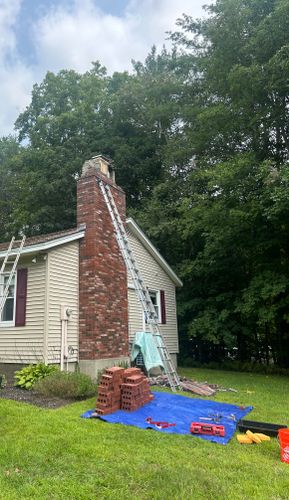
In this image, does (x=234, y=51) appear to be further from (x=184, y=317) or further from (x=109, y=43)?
(x=184, y=317)

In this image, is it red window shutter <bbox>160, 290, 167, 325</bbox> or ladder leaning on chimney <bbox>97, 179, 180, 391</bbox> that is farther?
red window shutter <bbox>160, 290, 167, 325</bbox>

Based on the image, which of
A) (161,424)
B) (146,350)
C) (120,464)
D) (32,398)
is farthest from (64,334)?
(120,464)

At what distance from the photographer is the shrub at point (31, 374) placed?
8.04 m

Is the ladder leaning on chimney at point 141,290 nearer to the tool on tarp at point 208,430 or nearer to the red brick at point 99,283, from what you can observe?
the red brick at point 99,283

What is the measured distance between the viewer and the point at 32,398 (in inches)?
283

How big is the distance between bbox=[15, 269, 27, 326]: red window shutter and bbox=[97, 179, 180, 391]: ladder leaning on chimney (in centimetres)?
276

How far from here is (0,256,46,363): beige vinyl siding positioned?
8.93m

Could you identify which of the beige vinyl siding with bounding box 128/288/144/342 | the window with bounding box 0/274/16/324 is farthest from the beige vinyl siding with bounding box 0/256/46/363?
the beige vinyl siding with bounding box 128/288/144/342

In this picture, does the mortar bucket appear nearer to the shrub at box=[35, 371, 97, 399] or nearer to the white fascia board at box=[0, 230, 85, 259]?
the shrub at box=[35, 371, 97, 399]

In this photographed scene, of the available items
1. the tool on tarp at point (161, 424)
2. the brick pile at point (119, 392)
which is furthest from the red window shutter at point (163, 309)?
the tool on tarp at point (161, 424)

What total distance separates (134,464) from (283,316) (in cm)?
1105

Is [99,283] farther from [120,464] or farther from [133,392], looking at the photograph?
[120,464]

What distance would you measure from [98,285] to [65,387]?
3.11 meters

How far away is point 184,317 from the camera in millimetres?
17531
